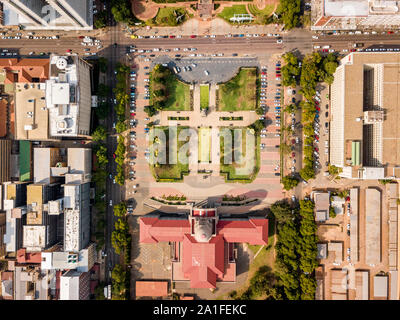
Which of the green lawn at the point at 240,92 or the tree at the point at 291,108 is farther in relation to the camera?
the green lawn at the point at 240,92

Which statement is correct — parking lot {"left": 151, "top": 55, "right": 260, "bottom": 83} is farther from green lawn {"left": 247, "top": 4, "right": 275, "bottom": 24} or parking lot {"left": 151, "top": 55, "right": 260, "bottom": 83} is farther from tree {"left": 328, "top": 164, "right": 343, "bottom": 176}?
tree {"left": 328, "top": 164, "right": 343, "bottom": 176}

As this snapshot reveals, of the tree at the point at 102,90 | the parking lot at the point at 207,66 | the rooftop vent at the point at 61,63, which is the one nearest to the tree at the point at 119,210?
the tree at the point at 102,90

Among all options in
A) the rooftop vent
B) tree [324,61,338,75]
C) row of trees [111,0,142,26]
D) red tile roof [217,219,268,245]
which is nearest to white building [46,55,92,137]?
the rooftop vent

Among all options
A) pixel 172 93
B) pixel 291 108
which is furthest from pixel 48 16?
pixel 291 108

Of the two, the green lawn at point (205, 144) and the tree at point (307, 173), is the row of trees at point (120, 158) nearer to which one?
the green lawn at point (205, 144)

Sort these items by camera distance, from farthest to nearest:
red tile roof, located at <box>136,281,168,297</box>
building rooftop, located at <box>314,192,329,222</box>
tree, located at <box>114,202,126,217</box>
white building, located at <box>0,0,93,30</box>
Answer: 1. red tile roof, located at <box>136,281,168,297</box>
2. tree, located at <box>114,202,126,217</box>
3. building rooftop, located at <box>314,192,329,222</box>
4. white building, located at <box>0,0,93,30</box>

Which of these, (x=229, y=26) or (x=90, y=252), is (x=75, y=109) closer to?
(x=90, y=252)
